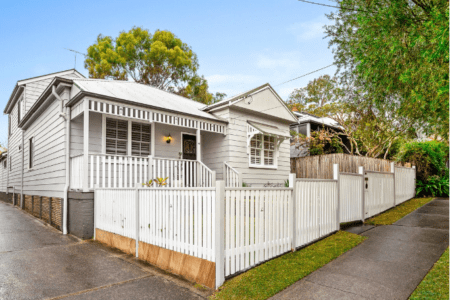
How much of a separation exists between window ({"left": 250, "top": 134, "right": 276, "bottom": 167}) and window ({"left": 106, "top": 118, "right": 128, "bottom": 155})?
16.1 feet

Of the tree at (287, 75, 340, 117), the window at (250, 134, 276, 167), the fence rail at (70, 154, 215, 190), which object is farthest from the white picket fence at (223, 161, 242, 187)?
the tree at (287, 75, 340, 117)

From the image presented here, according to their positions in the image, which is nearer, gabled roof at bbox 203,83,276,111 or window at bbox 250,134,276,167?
gabled roof at bbox 203,83,276,111

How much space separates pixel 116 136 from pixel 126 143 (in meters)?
0.38

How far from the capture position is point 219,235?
386cm

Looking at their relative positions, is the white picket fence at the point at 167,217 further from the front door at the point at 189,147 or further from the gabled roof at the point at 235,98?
the gabled roof at the point at 235,98

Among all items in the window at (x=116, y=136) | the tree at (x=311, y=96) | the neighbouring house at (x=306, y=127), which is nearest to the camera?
the window at (x=116, y=136)

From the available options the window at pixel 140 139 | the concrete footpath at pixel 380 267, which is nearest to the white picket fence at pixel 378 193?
the concrete footpath at pixel 380 267

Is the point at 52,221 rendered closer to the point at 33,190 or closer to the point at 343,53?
the point at 33,190

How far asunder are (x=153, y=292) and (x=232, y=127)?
7892mm

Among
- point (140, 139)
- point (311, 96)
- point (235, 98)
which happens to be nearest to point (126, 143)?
point (140, 139)

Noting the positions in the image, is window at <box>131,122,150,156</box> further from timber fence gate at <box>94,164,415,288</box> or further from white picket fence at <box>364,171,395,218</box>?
white picket fence at <box>364,171,395,218</box>

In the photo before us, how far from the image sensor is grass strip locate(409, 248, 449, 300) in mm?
3485

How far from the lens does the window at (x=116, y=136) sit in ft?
30.3

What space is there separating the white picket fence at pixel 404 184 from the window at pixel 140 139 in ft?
29.0
